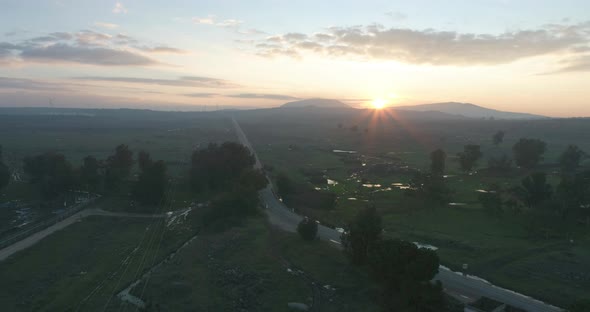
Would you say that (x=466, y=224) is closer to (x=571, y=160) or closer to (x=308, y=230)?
(x=308, y=230)

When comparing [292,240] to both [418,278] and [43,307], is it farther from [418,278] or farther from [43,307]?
[43,307]

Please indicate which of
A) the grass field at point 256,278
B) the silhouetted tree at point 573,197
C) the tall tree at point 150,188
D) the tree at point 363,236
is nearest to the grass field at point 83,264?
the grass field at point 256,278

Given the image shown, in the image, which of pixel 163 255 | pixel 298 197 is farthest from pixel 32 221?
pixel 298 197

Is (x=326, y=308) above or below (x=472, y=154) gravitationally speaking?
below

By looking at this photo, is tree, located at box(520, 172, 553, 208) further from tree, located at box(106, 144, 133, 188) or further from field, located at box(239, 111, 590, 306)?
tree, located at box(106, 144, 133, 188)

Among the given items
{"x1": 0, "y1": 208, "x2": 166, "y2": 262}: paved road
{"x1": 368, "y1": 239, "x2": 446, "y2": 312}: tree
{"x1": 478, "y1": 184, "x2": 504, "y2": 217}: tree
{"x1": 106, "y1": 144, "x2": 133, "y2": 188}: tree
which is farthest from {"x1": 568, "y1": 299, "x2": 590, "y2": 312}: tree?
{"x1": 106, "y1": 144, "x2": 133, "y2": 188}: tree

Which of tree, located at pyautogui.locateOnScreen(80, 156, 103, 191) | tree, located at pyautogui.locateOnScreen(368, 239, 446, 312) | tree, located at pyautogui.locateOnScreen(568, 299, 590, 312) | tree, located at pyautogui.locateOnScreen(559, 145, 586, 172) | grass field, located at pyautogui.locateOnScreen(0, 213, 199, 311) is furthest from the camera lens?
tree, located at pyautogui.locateOnScreen(559, 145, 586, 172)
